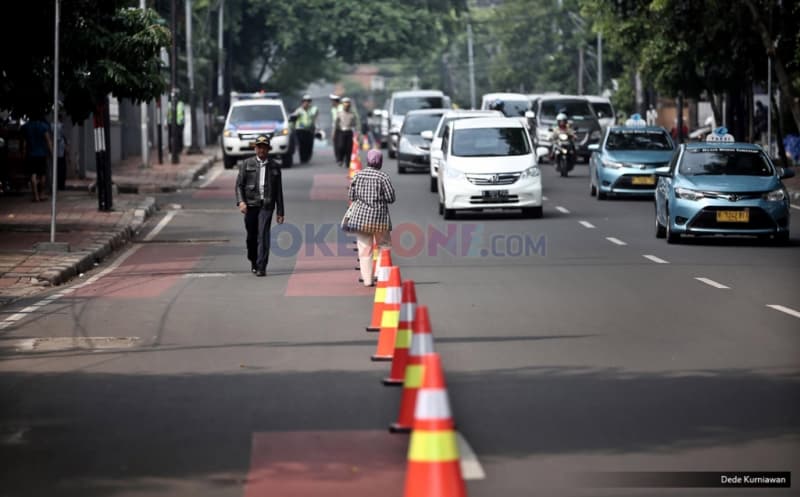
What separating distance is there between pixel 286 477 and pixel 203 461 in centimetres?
66

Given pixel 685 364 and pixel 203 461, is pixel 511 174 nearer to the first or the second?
pixel 685 364

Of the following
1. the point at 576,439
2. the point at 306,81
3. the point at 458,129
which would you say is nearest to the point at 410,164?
the point at 458,129

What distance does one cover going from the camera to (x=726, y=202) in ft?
78.2

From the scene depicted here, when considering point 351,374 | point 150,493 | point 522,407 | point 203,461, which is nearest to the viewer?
point 150,493

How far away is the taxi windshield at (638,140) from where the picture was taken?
35.3 m

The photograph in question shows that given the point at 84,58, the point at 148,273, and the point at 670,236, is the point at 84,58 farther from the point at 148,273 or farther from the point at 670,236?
the point at 670,236

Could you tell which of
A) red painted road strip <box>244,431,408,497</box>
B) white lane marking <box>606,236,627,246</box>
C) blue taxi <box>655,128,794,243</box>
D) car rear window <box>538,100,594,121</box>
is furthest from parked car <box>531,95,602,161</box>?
red painted road strip <box>244,431,408,497</box>

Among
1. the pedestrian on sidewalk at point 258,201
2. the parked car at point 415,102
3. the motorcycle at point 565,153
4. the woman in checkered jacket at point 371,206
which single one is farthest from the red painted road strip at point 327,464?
the parked car at point 415,102

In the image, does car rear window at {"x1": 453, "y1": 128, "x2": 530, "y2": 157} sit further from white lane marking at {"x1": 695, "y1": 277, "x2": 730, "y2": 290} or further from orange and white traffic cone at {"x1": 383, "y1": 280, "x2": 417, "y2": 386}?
orange and white traffic cone at {"x1": 383, "y1": 280, "x2": 417, "y2": 386}

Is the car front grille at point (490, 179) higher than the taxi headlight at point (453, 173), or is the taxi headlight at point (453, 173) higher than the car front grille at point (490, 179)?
the taxi headlight at point (453, 173)

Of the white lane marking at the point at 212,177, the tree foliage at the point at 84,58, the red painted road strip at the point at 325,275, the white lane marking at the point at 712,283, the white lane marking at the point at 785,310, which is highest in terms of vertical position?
the tree foliage at the point at 84,58

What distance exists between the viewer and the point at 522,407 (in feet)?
35.3

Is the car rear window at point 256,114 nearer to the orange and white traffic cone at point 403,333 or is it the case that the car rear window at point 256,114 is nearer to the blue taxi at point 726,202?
the blue taxi at point 726,202

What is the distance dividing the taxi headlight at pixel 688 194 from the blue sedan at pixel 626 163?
398 inches
